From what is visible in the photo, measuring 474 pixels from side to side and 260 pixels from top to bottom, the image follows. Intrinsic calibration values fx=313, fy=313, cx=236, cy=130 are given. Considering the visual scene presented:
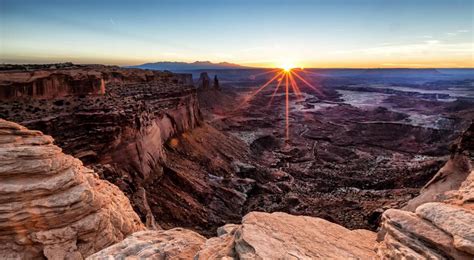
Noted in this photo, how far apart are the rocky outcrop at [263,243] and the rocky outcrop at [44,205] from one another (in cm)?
198

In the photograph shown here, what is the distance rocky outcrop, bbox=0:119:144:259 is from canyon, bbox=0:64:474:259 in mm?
46

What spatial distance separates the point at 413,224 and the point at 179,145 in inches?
1192

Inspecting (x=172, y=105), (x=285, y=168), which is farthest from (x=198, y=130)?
(x=285, y=168)

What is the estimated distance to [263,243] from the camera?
790 centimetres

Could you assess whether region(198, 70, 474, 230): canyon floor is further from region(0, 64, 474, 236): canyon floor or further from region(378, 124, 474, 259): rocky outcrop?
region(378, 124, 474, 259): rocky outcrop

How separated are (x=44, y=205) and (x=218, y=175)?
2456 centimetres

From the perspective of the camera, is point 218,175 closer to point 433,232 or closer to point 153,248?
point 153,248

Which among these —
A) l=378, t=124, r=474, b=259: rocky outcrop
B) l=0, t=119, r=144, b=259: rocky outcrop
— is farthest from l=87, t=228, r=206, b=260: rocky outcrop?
l=378, t=124, r=474, b=259: rocky outcrop

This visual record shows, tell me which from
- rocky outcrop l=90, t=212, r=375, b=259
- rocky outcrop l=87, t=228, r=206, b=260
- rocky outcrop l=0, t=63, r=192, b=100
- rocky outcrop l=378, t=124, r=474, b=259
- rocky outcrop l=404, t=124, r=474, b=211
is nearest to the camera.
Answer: rocky outcrop l=378, t=124, r=474, b=259

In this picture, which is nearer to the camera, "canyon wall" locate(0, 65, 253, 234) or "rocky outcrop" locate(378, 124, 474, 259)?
"rocky outcrop" locate(378, 124, 474, 259)

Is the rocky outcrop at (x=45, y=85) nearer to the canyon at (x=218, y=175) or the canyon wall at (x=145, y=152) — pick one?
the canyon at (x=218, y=175)

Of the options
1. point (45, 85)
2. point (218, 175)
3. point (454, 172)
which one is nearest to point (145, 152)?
point (45, 85)

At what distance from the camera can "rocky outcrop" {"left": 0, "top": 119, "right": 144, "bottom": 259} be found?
9070 mm

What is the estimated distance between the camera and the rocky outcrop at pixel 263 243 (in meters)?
7.78
